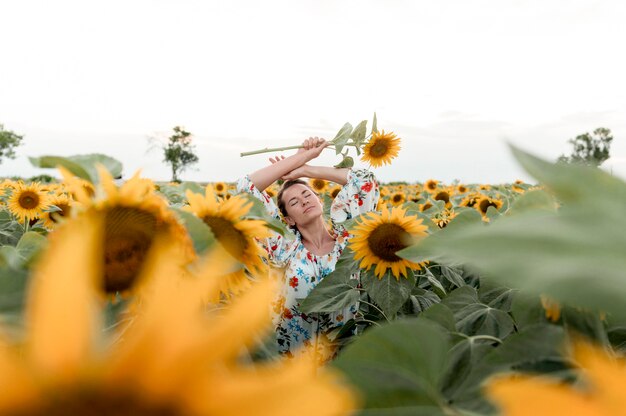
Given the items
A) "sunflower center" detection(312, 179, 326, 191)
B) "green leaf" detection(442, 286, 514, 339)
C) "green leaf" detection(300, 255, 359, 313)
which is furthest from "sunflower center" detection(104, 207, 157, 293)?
"sunflower center" detection(312, 179, 326, 191)

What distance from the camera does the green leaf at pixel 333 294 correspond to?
2235 millimetres

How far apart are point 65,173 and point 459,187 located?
8.28 metres

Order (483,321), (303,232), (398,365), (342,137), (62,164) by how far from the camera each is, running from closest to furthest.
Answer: (398,365), (62,164), (483,321), (303,232), (342,137)

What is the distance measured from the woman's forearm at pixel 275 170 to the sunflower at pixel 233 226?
8.35 feet

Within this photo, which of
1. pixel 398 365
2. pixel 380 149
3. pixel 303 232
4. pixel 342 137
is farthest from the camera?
pixel 380 149

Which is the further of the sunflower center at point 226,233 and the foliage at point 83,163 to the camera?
the sunflower center at point 226,233

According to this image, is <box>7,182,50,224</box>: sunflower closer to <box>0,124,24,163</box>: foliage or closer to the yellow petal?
the yellow petal

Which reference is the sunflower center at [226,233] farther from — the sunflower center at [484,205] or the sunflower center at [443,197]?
the sunflower center at [443,197]

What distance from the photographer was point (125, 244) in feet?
2.79

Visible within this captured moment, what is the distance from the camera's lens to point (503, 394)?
13.5 inches

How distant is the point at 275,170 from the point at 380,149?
1475 mm

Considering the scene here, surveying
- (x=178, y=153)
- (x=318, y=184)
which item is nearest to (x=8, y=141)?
(x=178, y=153)

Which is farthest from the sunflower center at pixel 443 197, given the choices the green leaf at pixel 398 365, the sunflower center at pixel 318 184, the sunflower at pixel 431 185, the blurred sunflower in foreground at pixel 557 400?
the blurred sunflower in foreground at pixel 557 400

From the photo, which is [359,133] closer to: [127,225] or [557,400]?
[127,225]
